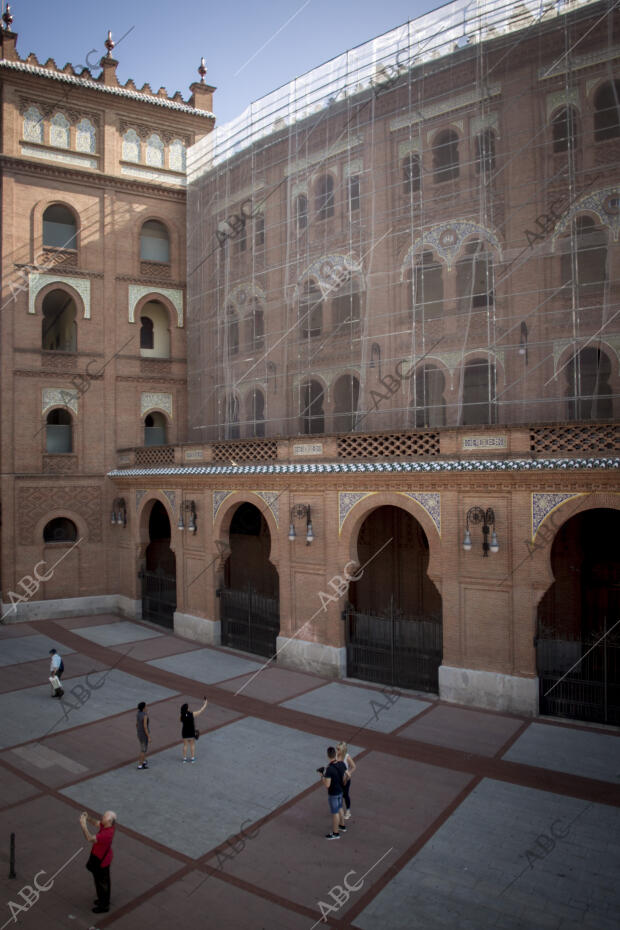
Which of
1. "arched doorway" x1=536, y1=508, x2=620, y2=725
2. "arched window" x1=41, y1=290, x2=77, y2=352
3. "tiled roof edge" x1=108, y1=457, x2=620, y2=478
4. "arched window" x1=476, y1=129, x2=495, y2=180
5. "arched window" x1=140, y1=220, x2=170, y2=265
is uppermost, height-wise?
"arched window" x1=140, y1=220, x2=170, y2=265

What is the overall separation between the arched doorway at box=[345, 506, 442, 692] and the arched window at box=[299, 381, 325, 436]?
346 centimetres

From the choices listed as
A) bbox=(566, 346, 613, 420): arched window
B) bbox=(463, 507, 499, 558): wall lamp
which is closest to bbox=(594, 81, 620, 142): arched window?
bbox=(566, 346, 613, 420): arched window

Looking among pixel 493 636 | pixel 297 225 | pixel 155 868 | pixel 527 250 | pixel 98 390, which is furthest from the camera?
pixel 98 390

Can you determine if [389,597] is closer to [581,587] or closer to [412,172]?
[581,587]

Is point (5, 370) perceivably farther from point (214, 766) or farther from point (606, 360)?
point (606, 360)

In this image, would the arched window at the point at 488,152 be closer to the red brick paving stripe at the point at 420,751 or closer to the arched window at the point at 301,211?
the arched window at the point at 301,211

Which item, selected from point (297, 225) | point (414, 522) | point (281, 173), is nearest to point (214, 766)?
point (414, 522)

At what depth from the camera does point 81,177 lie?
24.7m

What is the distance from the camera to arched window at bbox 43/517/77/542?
976 inches

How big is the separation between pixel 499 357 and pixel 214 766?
466 inches

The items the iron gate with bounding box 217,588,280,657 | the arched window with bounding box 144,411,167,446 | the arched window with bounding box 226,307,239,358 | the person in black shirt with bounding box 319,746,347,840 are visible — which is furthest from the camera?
the arched window with bounding box 144,411,167,446

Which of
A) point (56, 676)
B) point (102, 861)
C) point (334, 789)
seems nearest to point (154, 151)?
point (56, 676)

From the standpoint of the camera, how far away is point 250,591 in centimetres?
1945

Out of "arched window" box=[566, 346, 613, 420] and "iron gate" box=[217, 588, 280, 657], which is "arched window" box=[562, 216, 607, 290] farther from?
"iron gate" box=[217, 588, 280, 657]
